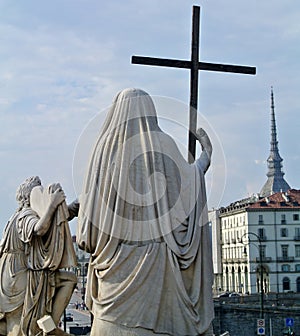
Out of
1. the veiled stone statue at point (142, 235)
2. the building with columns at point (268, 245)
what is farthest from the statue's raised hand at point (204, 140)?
the building with columns at point (268, 245)

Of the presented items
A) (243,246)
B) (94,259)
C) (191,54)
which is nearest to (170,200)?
(94,259)

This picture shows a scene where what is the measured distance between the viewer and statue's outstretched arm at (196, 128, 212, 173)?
970 cm

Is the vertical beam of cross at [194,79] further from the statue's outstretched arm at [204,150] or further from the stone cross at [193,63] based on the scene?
the statue's outstretched arm at [204,150]

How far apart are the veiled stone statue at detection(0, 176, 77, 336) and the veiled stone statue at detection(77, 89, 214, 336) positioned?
535 mm

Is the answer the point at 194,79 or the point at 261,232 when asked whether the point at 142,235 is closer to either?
the point at 194,79

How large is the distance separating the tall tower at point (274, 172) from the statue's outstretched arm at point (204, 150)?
143 m

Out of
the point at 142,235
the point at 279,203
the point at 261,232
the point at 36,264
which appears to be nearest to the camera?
the point at 142,235

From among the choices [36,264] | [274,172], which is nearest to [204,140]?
[36,264]

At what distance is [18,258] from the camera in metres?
10.1

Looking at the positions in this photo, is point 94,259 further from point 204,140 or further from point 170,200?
point 204,140

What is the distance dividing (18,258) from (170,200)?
2.27 metres

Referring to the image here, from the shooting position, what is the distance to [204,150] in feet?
32.5

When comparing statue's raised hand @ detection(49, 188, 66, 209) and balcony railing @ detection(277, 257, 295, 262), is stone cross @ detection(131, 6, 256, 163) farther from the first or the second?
balcony railing @ detection(277, 257, 295, 262)

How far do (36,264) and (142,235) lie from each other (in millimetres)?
1676
